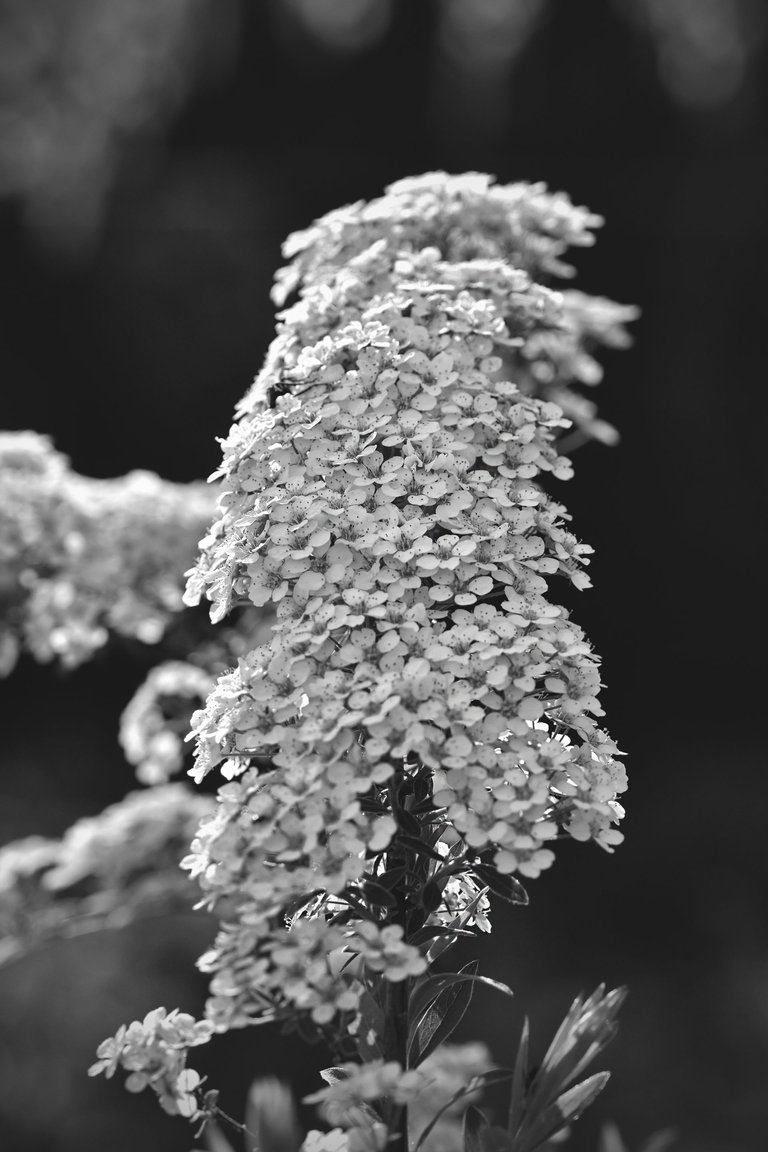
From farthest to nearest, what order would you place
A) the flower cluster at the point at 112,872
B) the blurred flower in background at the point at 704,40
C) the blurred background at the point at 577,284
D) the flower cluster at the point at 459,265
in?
the blurred flower in background at the point at 704,40
the blurred background at the point at 577,284
the flower cluster at the point at 112,872
the flower cluster at the point at 459,265

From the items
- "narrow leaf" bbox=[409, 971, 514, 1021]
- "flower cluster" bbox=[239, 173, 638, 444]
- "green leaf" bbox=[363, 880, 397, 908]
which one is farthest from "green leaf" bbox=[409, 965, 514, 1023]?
"flower cluster" bbox=[239, 173, 638, 444]

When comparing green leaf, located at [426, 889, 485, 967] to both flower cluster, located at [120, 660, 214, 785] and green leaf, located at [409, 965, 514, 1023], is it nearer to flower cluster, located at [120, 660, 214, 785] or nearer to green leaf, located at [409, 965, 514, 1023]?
green leaf, located at [409, 965, 514, 1023]

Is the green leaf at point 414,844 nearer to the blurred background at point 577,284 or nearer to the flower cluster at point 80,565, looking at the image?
the flower cluster at point 80,565

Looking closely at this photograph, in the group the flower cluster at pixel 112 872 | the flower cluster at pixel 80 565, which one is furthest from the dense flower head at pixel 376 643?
the flower cluster at pixel 112 872

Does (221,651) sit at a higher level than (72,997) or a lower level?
lower

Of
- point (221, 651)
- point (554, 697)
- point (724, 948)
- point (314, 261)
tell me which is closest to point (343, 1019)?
point (554, 697)

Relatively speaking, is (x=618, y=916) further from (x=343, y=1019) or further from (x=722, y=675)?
(x=343, y=1019)
